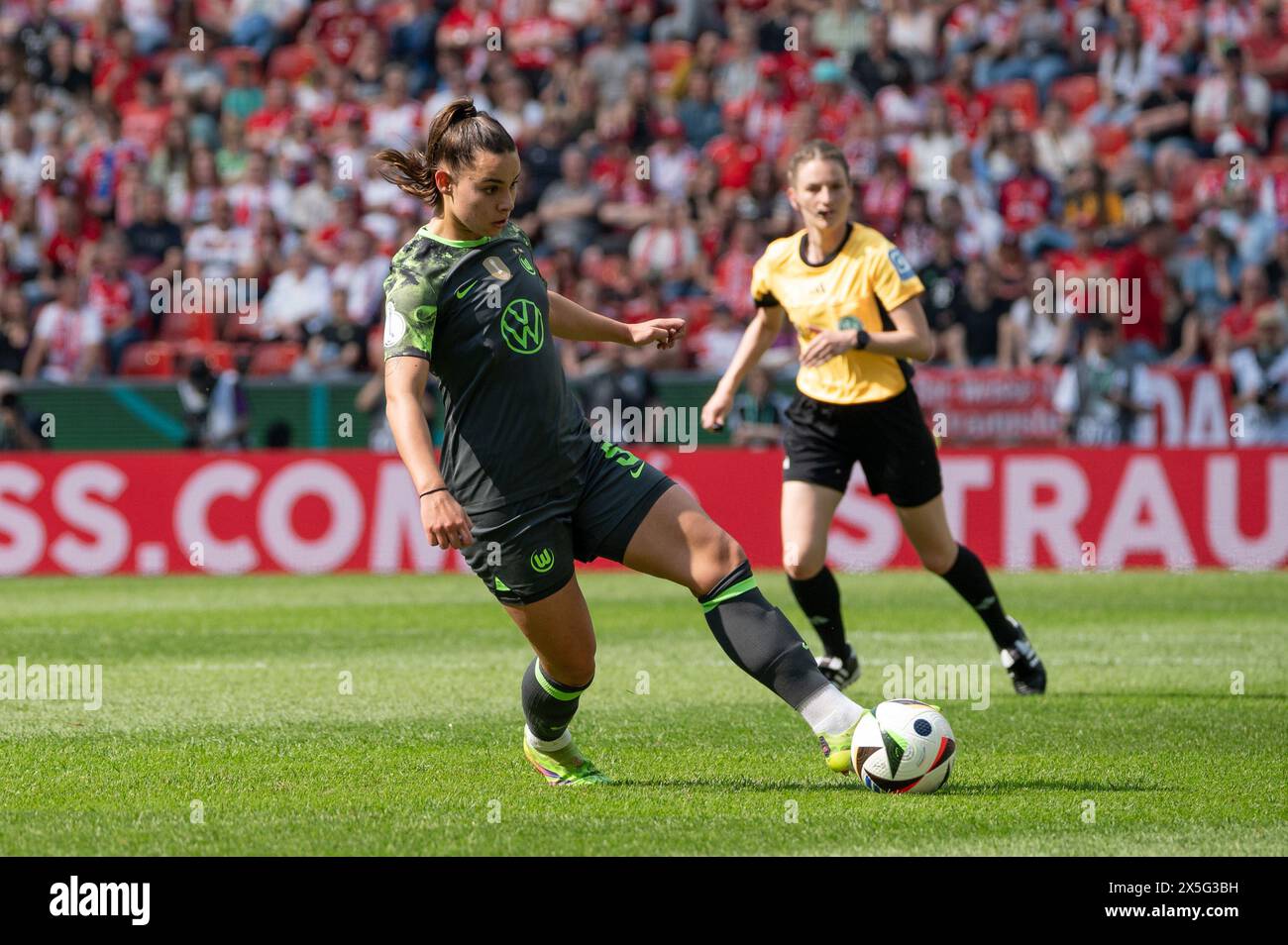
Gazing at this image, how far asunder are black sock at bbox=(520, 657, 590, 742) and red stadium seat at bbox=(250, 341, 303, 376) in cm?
1266

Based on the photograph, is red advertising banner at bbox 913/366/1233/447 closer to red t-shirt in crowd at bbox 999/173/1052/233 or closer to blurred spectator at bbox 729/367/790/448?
blurred spectator at bbox 729/367/790/448

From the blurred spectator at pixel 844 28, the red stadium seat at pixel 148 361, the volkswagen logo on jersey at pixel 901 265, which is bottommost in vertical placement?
the red stadium seat at pixel 148 361

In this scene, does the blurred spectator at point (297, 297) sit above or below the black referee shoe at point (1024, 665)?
above

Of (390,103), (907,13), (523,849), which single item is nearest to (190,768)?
(523,849)

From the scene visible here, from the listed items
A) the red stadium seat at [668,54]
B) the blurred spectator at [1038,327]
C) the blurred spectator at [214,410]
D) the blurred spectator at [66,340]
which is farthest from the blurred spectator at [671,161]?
the blurred spectator at [66,340]

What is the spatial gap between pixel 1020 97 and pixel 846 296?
1427 cm

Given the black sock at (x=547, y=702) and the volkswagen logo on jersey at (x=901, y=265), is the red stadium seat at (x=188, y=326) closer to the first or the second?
the volkswagen logo on jersey at (x=901, y=265)

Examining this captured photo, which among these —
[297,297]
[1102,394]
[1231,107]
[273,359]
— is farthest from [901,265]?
[1231,107]

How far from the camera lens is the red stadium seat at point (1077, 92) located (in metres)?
22.2

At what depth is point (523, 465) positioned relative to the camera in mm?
6031

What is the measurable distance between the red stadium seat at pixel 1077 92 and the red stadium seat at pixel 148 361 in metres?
10.8

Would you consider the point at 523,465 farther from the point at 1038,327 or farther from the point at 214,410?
the point at 1038,327

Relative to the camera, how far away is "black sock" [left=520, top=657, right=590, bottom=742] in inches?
255

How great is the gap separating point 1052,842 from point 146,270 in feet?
53.4
